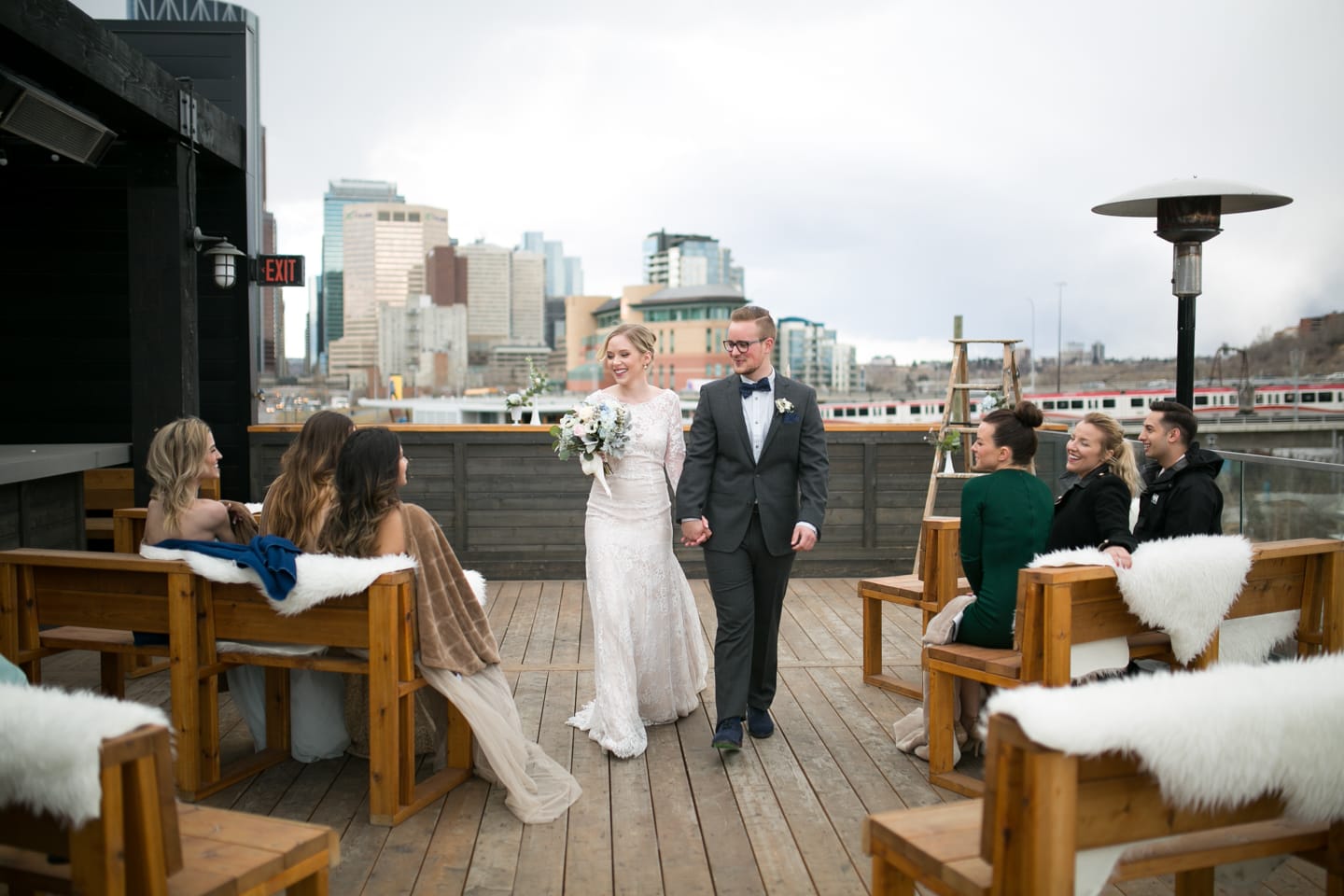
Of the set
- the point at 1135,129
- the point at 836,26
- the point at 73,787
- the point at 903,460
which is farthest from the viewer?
the point at 1135,129

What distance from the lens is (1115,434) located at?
4105 millimetres

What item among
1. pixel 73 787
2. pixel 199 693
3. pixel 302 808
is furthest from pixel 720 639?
pixel 73 787

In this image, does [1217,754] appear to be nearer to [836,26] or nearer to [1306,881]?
[1306,881]

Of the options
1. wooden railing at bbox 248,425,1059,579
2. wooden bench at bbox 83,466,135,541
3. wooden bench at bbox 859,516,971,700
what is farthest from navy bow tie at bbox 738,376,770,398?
wooden bench at bbox 83,466,135,541

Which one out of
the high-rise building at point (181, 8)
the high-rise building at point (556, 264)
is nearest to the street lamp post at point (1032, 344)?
the high-rise building at point (181, 8)

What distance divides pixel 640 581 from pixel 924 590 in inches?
50.6

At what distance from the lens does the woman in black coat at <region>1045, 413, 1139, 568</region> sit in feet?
12.8

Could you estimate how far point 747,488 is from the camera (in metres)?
4.22

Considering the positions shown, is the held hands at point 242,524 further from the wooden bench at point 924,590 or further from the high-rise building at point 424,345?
the high-rise building at point 424,345

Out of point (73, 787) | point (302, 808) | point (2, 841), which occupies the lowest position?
point (302, 808)

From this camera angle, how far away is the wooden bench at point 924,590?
15.3 ft

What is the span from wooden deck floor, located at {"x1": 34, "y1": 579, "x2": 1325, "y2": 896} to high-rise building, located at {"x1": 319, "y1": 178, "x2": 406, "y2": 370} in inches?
4632

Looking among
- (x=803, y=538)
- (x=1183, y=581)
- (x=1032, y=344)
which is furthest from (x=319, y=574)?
(x=1032, y=344)

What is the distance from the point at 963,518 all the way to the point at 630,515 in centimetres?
142
